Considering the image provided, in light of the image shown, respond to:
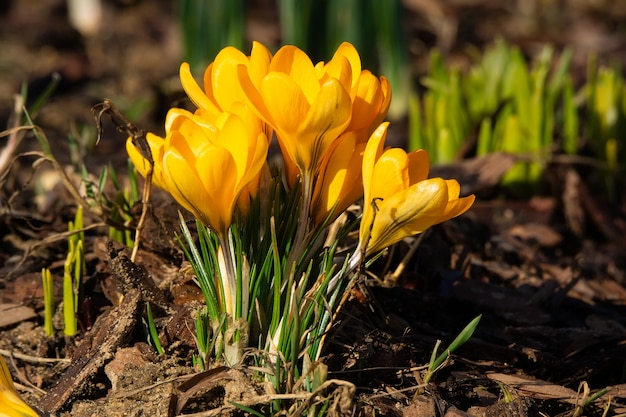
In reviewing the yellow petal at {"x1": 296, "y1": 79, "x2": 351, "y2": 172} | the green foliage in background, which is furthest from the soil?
the yellow petal at {"x1": 296, "y1": 79, "x2": 351, "y2": 172}

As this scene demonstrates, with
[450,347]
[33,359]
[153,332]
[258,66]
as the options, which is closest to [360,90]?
[258,66]

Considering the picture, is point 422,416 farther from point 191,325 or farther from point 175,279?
point 175,279

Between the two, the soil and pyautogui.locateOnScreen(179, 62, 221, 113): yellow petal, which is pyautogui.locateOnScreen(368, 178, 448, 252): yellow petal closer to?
the soil

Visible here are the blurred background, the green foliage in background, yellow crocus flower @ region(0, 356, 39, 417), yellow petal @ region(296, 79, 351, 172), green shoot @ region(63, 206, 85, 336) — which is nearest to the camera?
yellow petal @ region(296, 79, 351, 172)

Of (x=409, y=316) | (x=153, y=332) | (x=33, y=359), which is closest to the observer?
(x=153, y=332)

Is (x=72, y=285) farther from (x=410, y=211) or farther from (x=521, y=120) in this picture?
(x=521, y=120)

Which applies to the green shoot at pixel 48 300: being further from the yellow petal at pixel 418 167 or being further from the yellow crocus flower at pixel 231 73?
the yellow petal at pixel 418 167

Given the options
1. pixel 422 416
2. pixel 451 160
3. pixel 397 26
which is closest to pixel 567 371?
pixel 422 416
